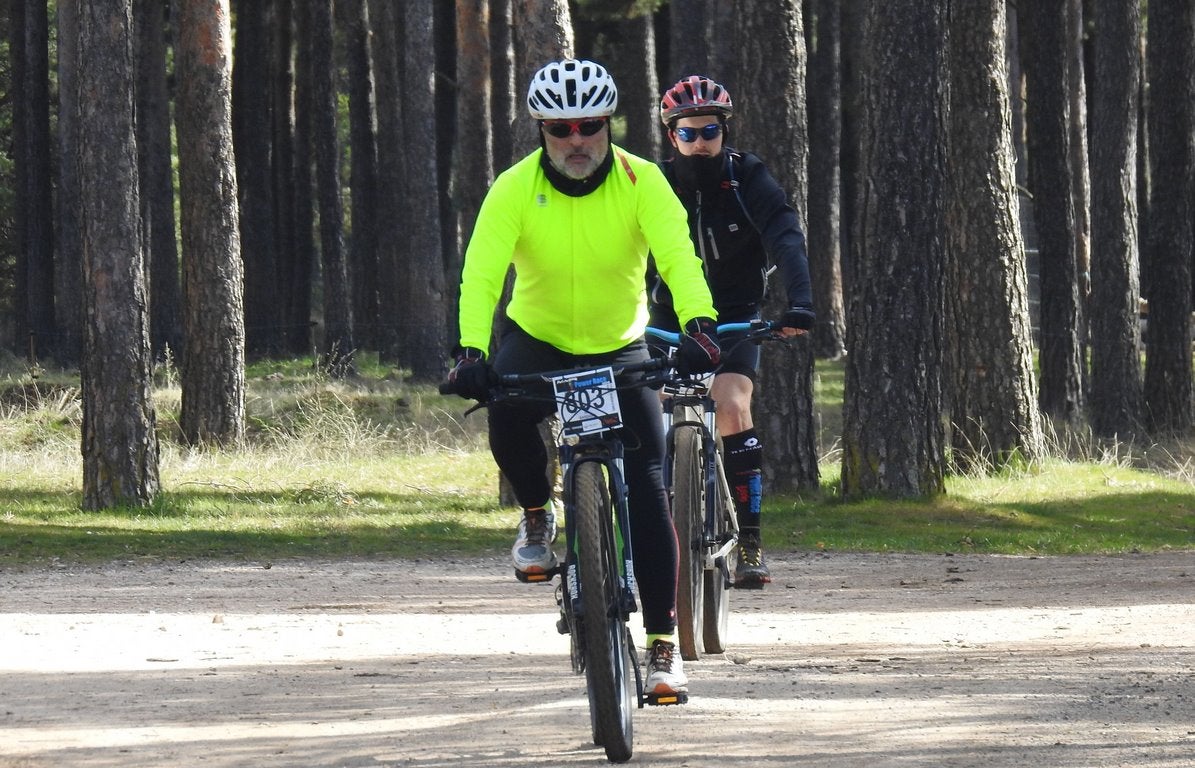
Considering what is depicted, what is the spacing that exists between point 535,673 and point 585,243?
2.43 m

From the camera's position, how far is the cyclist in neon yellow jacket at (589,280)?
6.03 m

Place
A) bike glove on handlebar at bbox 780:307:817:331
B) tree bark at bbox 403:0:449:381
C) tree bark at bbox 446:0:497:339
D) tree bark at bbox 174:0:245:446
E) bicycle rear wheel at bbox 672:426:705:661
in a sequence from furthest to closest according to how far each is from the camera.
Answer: tree bark at bbox 403:0:449:381
tree bark at bbox 446:0:497:339
tree bark at bbox 174:0:245:446
bicycle rear wheel at bbox 672:426:705:661
bike glove on handlebar at bbox 780:307:817:331

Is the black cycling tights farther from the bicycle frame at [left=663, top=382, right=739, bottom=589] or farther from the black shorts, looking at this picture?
the black shorts

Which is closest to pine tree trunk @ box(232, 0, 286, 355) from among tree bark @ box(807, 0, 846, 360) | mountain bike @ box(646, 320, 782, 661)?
tree bark @ box(807, 0, 846, 360)

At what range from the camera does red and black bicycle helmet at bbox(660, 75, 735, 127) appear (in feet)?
25.6

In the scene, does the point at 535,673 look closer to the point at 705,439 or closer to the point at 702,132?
the point at 705,439

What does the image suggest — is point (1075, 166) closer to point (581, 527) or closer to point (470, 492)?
point (470, 492)

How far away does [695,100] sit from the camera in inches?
308

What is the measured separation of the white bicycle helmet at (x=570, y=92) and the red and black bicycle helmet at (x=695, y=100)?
1.77 metres

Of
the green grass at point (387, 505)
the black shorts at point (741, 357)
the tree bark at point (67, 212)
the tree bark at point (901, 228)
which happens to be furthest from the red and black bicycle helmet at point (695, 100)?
the tree bark at point (67, 212)

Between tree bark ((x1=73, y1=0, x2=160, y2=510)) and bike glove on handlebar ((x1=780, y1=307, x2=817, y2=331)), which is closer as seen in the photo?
bike glove on handlebar ((x1=780, y1=307, x2=817, y2=331))

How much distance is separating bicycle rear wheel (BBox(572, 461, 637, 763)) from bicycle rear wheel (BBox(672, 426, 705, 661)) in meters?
1.50

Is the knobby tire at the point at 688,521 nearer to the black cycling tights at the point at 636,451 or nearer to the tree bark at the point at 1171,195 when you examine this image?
the black cycling tights at the point at 636,451

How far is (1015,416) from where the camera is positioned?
A: 17484 mm
